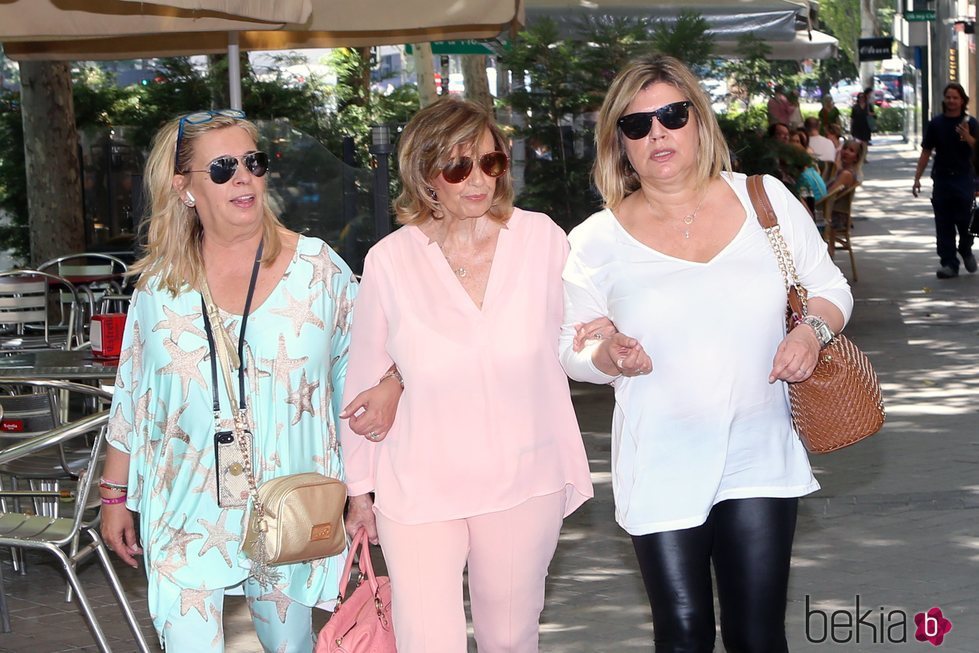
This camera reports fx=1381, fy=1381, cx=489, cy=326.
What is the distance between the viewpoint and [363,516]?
12.5ft

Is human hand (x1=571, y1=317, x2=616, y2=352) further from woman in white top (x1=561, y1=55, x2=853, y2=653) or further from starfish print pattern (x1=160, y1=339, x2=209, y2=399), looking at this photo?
starfish print pattern (x1=160, y1=339, x2=209, y2=399)

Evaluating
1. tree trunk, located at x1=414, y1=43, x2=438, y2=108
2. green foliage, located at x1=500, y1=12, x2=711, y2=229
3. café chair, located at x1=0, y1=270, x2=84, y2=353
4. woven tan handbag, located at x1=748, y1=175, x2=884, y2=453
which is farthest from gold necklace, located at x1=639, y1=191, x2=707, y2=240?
tree trunk, located at x1=414, y1=43, x2=438, y2=108

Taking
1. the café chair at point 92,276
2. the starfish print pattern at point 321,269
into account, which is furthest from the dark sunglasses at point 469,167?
the café chair at point 92,276

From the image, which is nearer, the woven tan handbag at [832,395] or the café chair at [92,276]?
the woven tan handbag at [832,395]

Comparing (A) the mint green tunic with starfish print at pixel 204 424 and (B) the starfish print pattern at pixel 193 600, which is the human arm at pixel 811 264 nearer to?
(A) the mint green tunic with starfish print at pixel 204 424

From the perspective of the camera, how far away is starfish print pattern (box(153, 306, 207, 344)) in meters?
3.56

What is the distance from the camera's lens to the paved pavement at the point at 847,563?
17.9 ft

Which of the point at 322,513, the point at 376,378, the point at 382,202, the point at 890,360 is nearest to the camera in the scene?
the point at 322,513

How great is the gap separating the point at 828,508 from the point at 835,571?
1.08 m

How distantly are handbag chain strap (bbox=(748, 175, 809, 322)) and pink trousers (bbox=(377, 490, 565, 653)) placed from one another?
80cm

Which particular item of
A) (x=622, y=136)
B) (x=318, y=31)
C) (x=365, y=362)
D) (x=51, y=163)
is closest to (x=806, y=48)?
(x=51, y=163)

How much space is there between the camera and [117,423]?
3707 mm

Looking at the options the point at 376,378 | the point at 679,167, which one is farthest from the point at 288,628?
the point at 679,167

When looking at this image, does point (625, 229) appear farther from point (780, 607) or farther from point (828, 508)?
point (828, 508)
